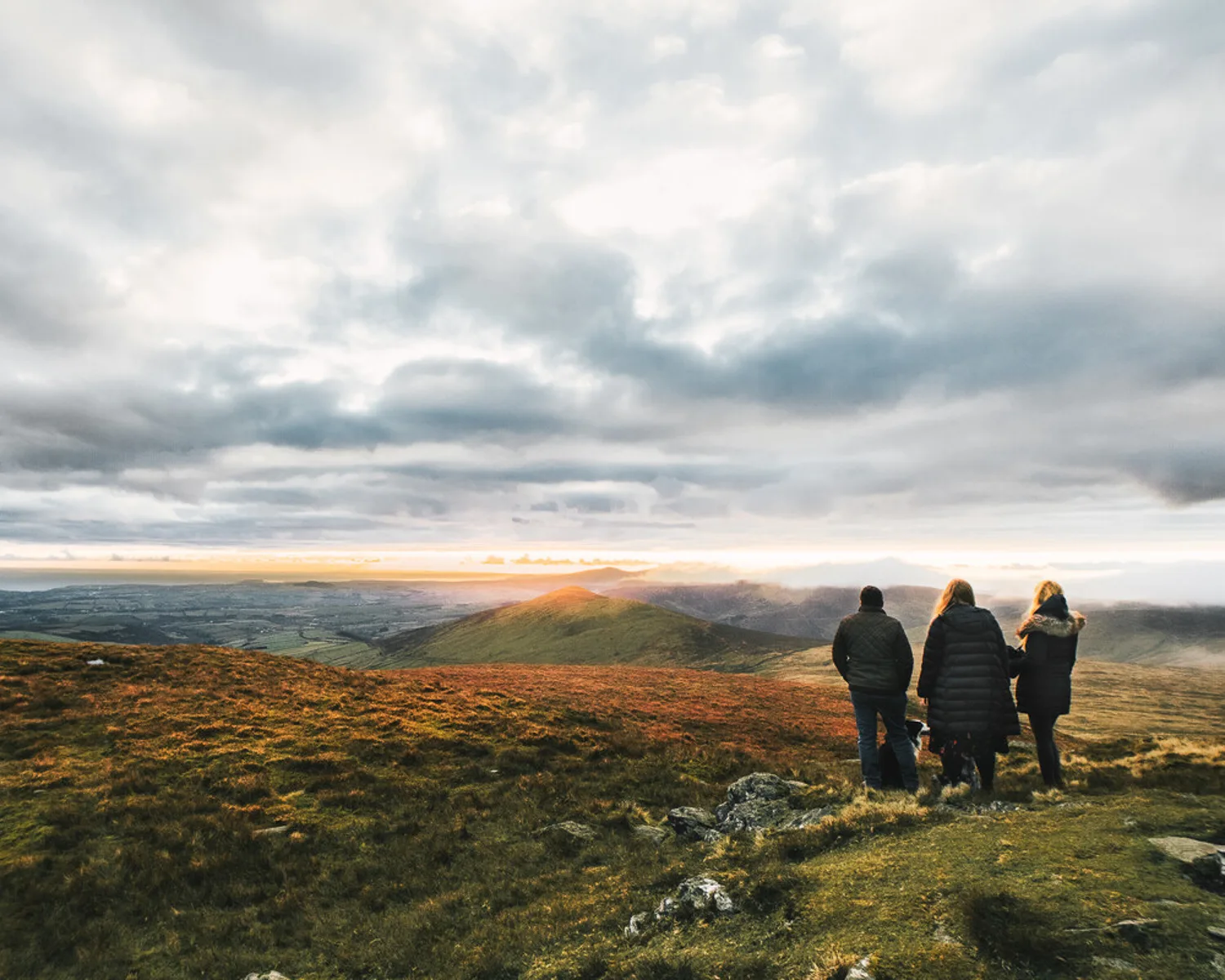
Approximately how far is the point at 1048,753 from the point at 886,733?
3.54 meters

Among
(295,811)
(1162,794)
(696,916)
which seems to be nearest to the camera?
(696,916)

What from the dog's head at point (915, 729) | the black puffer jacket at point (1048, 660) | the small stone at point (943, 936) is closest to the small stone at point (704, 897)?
the small stone at point (943, 936)

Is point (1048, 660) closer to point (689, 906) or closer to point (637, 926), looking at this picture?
point (689, 906)

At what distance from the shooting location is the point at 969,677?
11984mm

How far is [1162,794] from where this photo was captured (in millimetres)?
11406

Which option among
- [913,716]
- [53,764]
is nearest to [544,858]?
[53,764]

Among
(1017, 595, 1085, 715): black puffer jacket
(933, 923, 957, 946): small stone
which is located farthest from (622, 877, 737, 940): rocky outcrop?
(1017, 595, 1085, 715): black puffer jacket

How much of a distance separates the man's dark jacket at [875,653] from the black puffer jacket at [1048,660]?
238 centimetres

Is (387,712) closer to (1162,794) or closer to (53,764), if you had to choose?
(53,764)

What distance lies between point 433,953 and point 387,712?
16.8m

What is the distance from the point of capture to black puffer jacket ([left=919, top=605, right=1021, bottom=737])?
11.9m

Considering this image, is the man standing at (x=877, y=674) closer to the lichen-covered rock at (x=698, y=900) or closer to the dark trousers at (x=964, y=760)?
the dark trousers at (x=964, y=760)

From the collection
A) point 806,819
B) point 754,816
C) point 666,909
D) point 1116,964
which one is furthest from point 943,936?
point 754,816

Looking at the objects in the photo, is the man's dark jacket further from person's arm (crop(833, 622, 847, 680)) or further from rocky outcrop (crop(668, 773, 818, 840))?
rocky outcrop (crop(668, 773, 818, 840))
